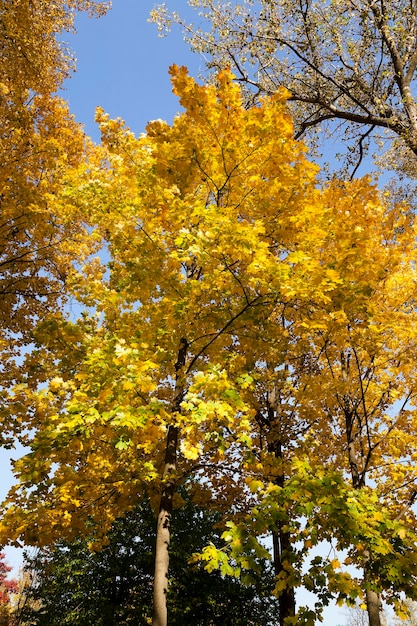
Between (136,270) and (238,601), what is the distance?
898cm

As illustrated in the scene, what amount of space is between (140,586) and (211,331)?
7.98m

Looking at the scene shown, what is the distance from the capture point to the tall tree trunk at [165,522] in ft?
14.9

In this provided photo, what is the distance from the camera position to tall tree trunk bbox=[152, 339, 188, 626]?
4543 millimetres

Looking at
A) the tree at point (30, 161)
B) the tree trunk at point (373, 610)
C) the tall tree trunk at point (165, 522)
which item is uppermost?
the tree at point (30, 161)

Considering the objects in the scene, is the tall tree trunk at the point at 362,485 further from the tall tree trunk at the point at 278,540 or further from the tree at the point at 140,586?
the tree at the point at 140,586

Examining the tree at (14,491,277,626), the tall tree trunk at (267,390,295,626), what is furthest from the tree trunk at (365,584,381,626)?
the tree at (14,491,277,626)

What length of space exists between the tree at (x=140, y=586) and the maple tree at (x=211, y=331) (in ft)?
15.2

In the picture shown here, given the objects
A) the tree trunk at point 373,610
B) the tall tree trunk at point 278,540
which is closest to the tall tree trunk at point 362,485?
the tree trunk at point 373,610

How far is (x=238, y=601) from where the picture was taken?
1017cm

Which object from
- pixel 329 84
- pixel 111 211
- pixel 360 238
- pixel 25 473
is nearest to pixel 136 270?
pixel 111 211

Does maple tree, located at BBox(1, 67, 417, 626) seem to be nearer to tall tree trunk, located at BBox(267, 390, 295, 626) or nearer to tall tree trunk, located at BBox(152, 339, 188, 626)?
tall tree trunk, located at BBox(152, 339, 188, 626)

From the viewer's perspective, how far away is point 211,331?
5.72 metres

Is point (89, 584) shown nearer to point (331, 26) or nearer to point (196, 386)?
point (196, 386)

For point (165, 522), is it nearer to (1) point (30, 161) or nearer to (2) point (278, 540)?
(2) point (278, 540)
